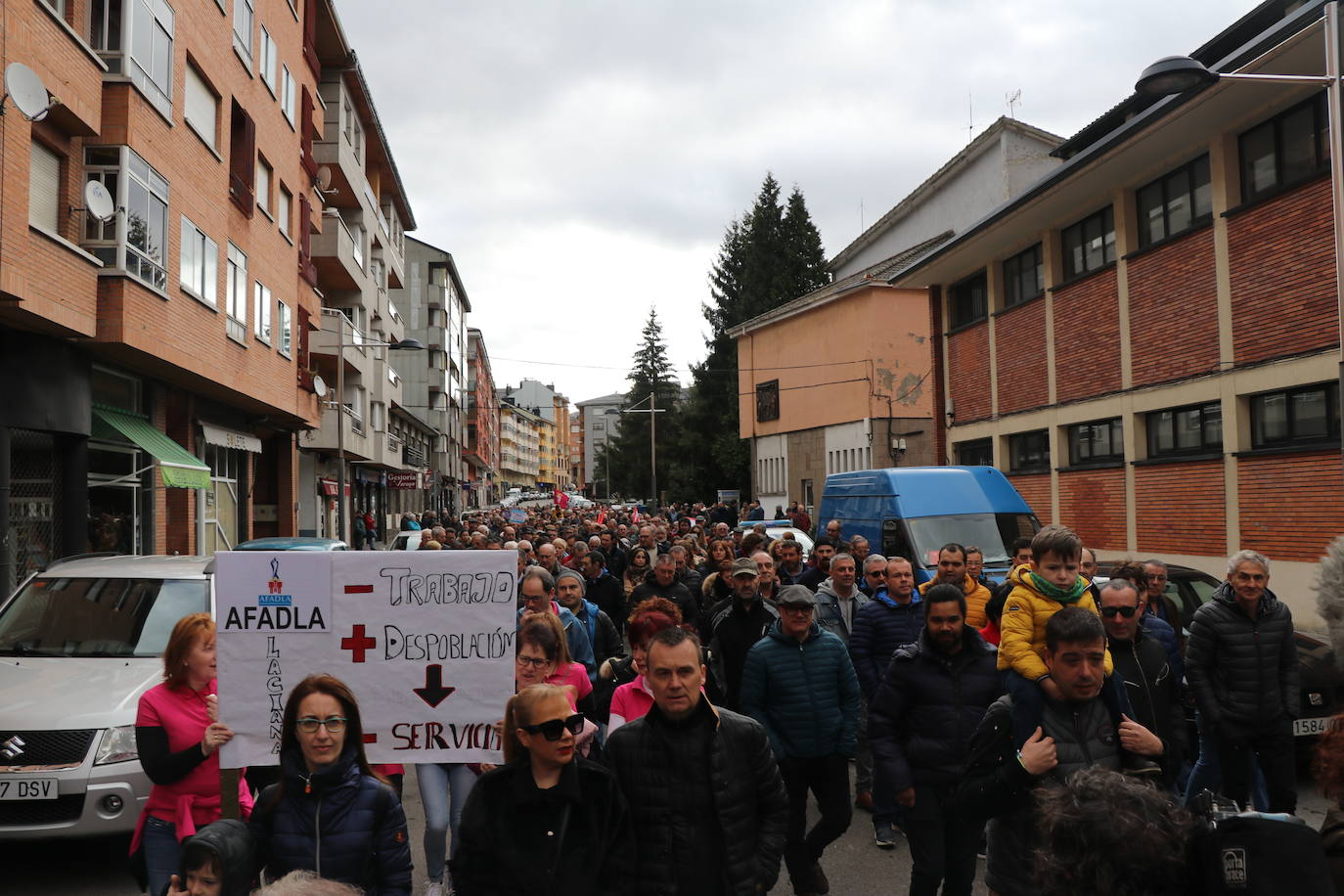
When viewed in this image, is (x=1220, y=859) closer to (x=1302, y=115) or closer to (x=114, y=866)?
(x=114, y=866)

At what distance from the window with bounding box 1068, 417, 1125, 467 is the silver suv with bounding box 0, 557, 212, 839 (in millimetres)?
19015

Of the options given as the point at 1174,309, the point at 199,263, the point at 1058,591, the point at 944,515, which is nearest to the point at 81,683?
the point at 1058,591

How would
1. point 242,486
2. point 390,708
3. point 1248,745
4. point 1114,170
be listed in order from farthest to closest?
point 242,486
point 1114,170
point 1248,745
point 390,708

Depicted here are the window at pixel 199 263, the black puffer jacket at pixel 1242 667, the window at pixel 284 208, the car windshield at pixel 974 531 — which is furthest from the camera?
the window at pixel 284 208

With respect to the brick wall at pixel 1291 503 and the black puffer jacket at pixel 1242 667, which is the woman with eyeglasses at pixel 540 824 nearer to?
the black puffer jacket at pixel 1242 667

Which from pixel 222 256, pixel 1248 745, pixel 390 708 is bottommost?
pixel 1248 745

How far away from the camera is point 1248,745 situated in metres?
6.34

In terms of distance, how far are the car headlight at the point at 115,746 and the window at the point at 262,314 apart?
740 inches

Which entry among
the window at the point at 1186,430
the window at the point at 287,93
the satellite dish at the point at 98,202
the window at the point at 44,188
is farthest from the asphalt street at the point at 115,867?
the window at the point at 287,93

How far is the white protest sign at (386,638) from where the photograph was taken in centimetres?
470

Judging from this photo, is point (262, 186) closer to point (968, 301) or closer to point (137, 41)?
point (137, 41)

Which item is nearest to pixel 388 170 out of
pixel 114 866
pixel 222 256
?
pixel 222 256

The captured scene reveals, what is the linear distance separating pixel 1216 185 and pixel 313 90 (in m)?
25.2

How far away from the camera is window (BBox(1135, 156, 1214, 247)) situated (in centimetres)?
1870
